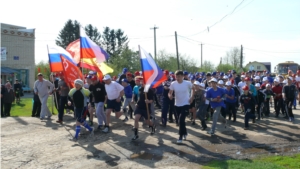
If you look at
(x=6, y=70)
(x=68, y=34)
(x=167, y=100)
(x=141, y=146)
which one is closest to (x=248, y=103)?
(x=167, y=100)

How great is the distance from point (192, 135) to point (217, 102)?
1230 mm

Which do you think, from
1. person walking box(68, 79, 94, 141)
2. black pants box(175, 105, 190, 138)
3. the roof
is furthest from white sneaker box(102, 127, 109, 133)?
the roof

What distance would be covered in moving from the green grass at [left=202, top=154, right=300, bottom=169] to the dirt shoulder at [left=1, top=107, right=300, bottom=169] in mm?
400

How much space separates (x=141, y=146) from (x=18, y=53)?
36376 mm

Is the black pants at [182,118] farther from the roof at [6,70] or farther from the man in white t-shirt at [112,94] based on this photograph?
the roof at [6,70]

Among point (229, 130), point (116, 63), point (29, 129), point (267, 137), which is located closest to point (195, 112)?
point (229, 130)

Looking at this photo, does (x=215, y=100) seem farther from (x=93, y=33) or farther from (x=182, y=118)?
(x=93, y=33)

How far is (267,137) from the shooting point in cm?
977

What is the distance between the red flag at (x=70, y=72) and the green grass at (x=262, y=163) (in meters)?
6.71

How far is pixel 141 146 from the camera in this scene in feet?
29.5

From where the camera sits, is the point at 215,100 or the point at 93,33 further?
the point at 93,33

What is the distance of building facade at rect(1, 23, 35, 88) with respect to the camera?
40.0m

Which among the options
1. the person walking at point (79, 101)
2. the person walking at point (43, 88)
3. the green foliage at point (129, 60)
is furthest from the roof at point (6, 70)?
the person walking at point (79, 101)

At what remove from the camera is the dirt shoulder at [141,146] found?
25.6ft
